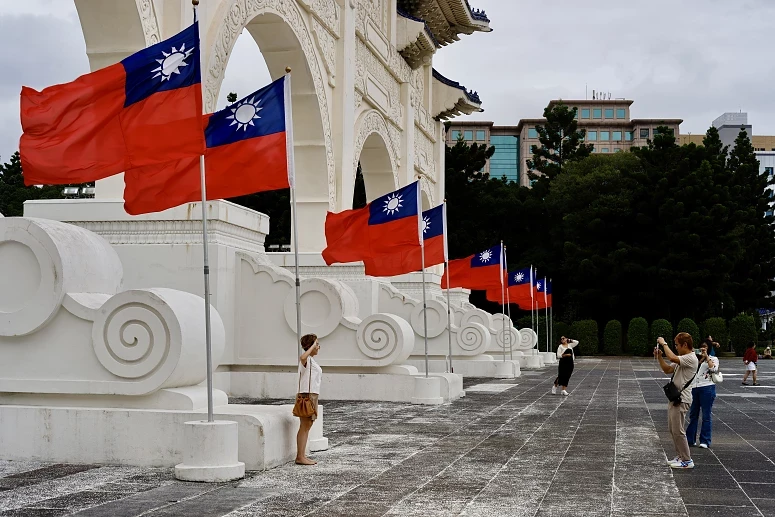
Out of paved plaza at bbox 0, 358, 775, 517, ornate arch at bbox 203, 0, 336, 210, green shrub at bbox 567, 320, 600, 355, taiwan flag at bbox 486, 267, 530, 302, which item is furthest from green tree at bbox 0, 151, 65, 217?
paved plaza at bbox 0, 358, 775, 517

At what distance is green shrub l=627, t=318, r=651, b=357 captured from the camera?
1754 inches

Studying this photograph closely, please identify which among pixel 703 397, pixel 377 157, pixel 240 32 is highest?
pixel 377 157

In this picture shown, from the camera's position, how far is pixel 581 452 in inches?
363

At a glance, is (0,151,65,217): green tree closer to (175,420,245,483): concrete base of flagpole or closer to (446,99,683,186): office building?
(175,420,245,483): concrete base of flagpole

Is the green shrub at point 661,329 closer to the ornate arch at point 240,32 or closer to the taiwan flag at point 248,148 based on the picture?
the ornate arch at point 240,32

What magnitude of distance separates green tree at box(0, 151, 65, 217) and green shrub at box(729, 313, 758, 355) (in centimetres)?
3087

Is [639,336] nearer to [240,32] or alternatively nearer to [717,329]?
[717,329]

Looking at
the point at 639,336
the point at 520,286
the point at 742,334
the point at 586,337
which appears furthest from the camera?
the point at 586,337

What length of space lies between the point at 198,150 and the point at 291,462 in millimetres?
2707

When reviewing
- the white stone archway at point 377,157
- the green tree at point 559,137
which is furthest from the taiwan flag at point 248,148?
the green tree at point 559,137

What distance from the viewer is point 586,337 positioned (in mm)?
45594

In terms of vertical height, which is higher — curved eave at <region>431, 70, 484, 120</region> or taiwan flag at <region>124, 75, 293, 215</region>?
curved eave at <region>431, 70, 484, 120</region>

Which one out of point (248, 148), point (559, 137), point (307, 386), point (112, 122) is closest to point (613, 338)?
point (559, 137)

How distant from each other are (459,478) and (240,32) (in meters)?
8.77
